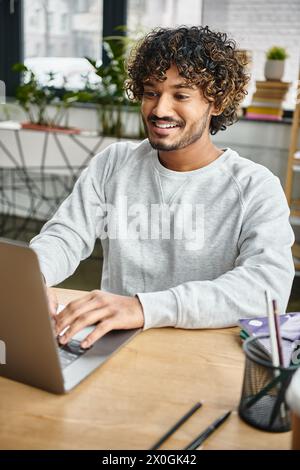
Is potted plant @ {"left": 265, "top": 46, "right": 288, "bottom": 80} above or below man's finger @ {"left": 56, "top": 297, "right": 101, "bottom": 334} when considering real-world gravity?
above

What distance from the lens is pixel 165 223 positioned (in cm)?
143

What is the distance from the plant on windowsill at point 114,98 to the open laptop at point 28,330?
2872 mm

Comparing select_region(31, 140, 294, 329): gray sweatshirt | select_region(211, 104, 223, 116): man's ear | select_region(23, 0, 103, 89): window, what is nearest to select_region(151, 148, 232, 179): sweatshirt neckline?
select_region(31, 140, 294, 329): gray sweatshirt

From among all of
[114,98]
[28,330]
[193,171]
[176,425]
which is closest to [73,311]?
[28,330]

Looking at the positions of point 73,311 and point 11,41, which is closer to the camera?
point 73,311

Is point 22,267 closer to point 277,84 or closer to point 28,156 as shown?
point 277,84

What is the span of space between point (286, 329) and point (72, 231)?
634 millimetres

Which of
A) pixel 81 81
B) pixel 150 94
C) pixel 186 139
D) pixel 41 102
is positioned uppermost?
pixel 150 94

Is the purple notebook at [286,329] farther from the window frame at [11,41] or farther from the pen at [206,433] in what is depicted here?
the window frame at [11,41]

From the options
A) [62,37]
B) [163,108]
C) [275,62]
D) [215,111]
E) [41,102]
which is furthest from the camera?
Answer: [62,37]

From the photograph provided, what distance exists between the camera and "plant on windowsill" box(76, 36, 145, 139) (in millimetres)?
3615

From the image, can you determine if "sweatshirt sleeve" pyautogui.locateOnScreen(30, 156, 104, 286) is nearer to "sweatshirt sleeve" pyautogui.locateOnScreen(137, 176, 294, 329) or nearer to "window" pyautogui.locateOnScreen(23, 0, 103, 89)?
"sweatshirt sleeve" pyautogui.locateOnScreen(137, 176, 294, 329)

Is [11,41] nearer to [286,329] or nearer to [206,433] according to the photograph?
[286,329]

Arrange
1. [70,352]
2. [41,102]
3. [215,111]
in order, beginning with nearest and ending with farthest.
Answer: [70,352]
[215,111]
[41,102]
